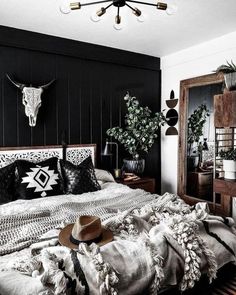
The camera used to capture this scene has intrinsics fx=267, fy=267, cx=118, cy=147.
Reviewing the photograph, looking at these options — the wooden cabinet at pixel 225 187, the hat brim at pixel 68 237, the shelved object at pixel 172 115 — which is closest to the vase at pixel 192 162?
the shelved object at pixel 172 115

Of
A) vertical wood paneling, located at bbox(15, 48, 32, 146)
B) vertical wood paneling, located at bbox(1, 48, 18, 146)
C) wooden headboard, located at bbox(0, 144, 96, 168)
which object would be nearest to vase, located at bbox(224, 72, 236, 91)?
wooden headboard, located at bbox(0, 144, 96, 168)

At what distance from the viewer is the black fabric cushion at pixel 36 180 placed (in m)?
2.71

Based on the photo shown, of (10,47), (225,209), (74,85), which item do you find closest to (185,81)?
(74,85)

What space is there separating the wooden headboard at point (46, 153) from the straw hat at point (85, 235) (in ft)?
6.41

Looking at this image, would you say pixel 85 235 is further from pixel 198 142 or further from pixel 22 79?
pixel 198 142

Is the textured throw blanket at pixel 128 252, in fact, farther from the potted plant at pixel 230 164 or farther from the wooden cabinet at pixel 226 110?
the wooden cabinet at pixel 226 110

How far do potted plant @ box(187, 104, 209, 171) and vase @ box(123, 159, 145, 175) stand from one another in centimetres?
74

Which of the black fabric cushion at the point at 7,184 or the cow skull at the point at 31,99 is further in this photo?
the cow skull at the point at 31,99

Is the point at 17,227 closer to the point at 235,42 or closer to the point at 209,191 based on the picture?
the point at 209,191

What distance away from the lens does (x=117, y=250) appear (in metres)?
1.32

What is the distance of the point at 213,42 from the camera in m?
3.59

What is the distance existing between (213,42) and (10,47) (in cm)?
261

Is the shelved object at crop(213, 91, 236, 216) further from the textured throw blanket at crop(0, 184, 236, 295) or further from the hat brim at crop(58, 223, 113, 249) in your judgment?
the hat brim at crop(58, 223, 113, 249)

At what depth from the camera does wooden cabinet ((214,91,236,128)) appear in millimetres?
2719
